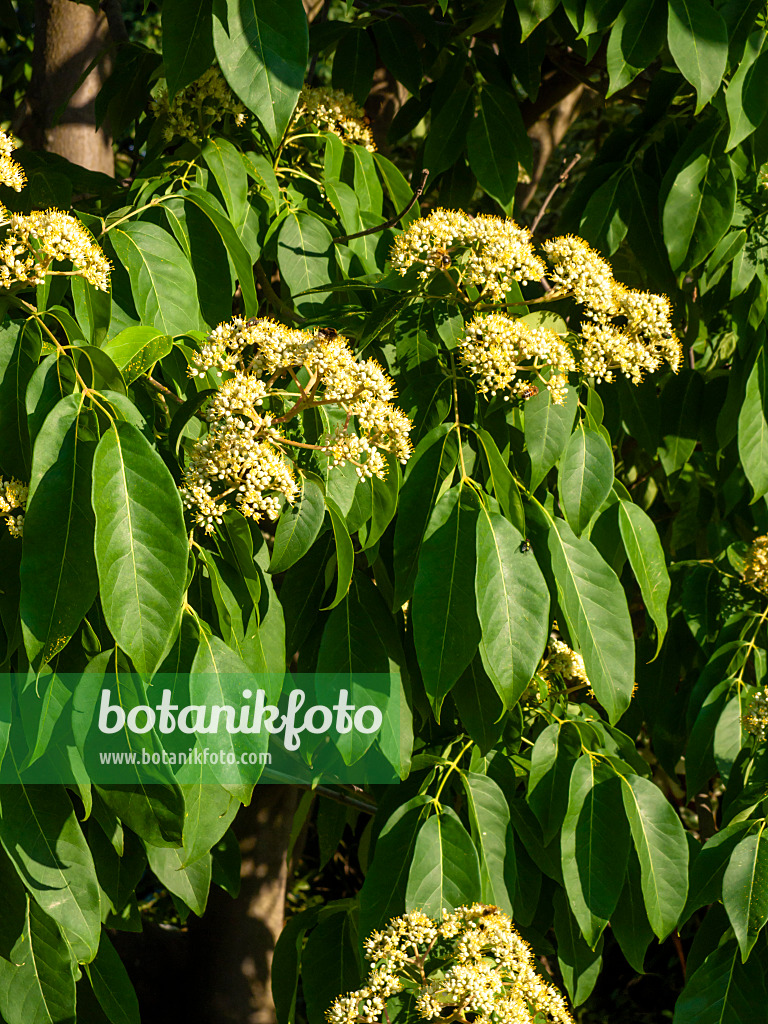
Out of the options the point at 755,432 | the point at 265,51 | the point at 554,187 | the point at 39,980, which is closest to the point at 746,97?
the point at 554,187

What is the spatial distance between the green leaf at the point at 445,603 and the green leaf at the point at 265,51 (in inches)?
25.4

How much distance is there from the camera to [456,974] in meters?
1.29

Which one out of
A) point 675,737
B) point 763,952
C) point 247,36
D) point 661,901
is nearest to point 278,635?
point 661,901

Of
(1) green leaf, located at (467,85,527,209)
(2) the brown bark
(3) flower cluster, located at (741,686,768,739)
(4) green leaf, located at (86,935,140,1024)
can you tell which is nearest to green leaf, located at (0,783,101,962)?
(4) green leaf, located at (86,935,140,1024)

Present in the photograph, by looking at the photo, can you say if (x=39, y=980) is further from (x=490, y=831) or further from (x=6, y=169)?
(x=6, y=169)

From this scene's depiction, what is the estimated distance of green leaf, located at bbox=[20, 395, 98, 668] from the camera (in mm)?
1063

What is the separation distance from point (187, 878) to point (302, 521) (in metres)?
0.58

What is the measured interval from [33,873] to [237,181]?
1.16m

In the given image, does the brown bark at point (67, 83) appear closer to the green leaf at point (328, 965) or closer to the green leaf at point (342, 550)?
the green leaf at point (342, 550)

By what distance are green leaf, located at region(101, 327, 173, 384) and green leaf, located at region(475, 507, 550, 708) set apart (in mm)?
485

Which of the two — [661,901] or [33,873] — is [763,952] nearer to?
[661,901]

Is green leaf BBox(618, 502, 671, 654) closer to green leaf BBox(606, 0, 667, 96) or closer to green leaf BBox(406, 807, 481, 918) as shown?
green leaf BBox(406, 807, 481, 918)

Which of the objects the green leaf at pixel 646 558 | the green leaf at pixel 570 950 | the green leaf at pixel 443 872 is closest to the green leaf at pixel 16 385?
the green leaf at pixel 443 872

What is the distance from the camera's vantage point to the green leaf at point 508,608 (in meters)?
1.37
